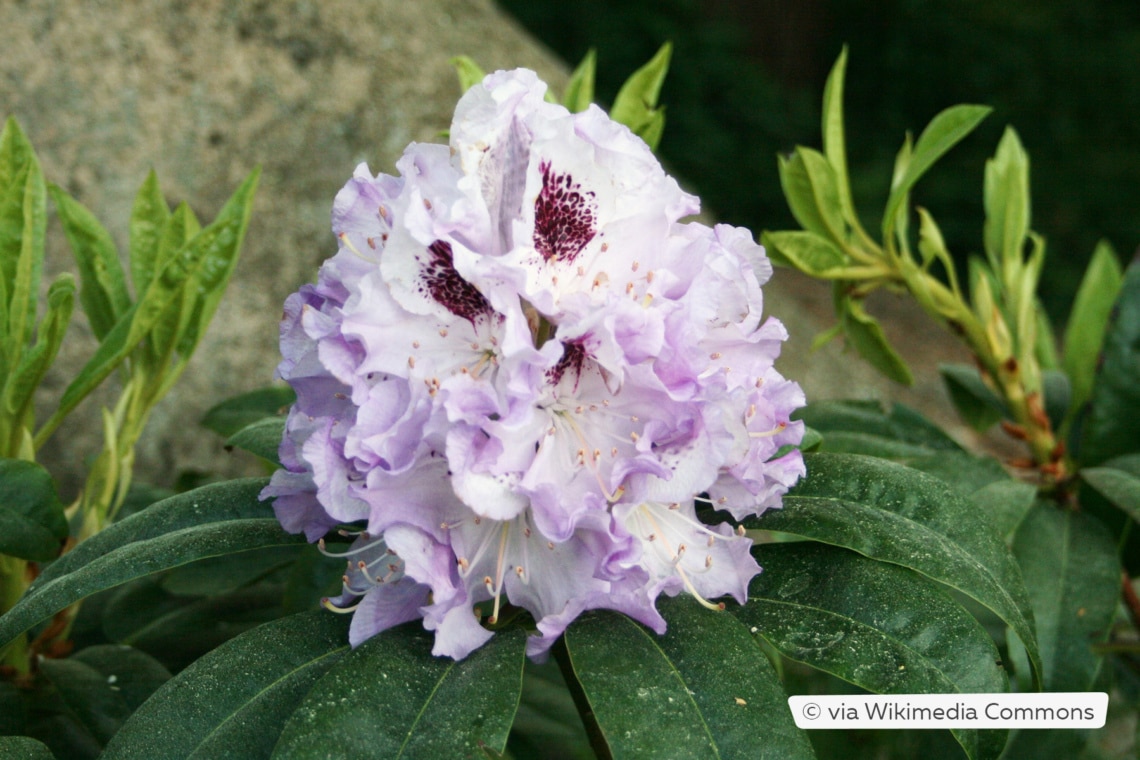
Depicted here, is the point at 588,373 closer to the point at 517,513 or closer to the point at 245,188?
the point at 517,513

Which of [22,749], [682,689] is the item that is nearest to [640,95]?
[682,689]

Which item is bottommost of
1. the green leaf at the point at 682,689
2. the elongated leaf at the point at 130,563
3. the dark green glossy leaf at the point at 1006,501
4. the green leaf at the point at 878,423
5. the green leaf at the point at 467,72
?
the green leaf at the point at 878,423

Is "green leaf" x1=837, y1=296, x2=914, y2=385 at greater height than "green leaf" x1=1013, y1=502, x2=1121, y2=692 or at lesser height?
greater

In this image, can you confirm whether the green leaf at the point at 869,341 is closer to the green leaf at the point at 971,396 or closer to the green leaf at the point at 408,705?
the green leaf at the point at 971,396

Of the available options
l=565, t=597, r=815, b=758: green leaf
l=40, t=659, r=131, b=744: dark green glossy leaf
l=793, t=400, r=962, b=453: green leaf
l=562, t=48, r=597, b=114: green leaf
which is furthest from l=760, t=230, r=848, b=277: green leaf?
l=40, t=659, r=131, b=744: dark green glossy leaf

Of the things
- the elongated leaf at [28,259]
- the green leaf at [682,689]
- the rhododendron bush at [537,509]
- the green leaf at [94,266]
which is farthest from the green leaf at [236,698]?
the green leaf at [94,266]

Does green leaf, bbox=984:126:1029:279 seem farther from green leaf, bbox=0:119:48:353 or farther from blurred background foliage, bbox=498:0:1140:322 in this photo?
blurred background foliage, bbox=498:0:1140:322

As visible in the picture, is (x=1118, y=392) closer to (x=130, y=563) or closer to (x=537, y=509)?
(x=537, y=509)
